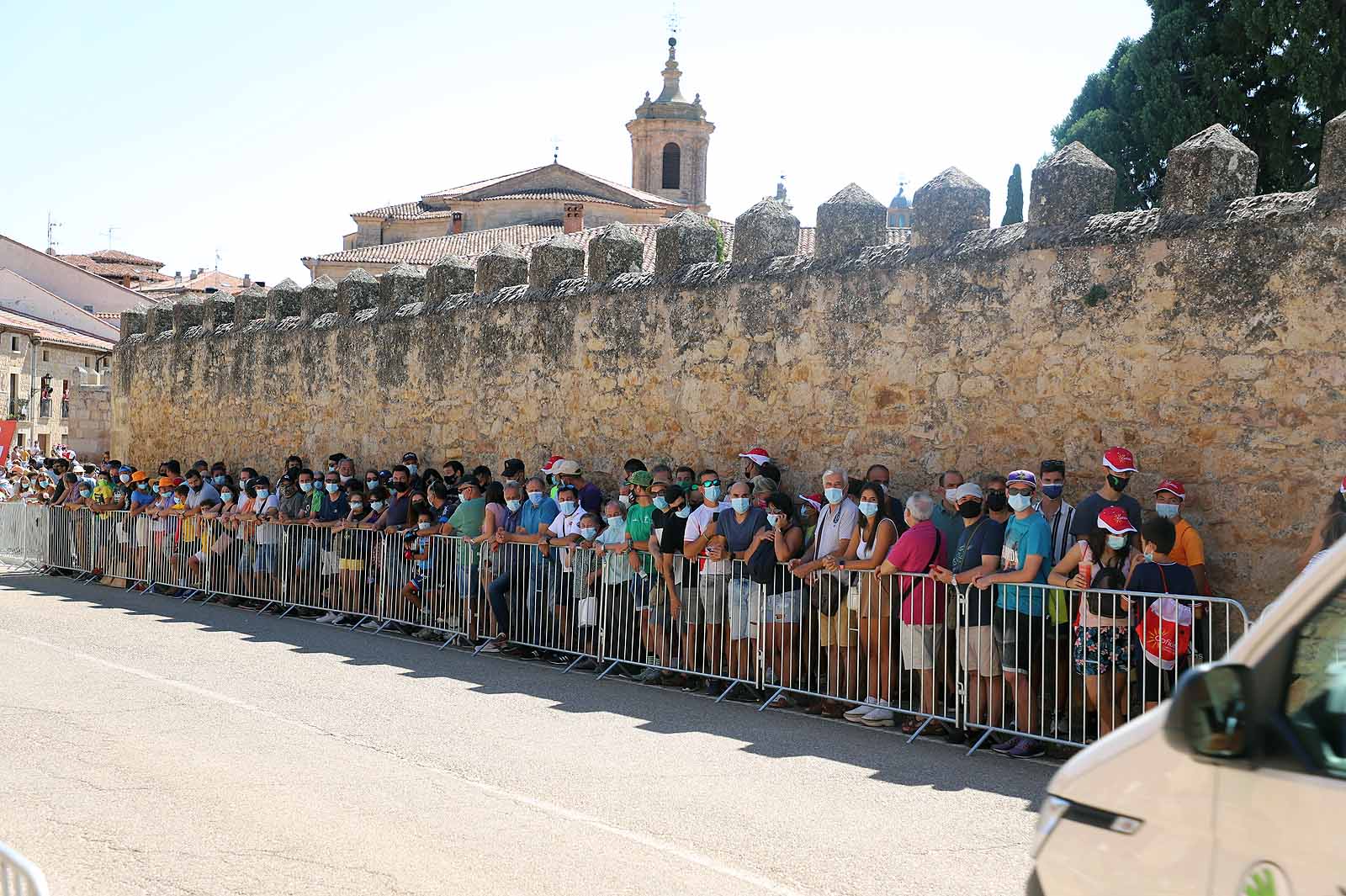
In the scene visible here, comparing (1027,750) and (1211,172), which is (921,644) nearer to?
(1027,750)

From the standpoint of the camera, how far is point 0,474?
24172mm

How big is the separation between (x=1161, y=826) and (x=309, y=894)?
3.06 m

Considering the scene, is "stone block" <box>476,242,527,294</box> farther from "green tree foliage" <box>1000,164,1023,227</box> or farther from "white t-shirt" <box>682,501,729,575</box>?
"green tree foliage" <box>1000,164,1023,227</box>

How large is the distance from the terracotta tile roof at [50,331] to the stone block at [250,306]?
102 feet

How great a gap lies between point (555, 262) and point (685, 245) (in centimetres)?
207

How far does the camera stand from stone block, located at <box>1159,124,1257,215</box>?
8.38m

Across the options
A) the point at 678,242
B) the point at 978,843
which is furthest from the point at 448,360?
the point at 978,843

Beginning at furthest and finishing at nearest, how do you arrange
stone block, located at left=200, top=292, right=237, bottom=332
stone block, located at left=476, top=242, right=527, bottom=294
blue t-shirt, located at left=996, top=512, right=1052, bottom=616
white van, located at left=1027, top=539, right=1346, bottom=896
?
stone block, located at left=200, top=292, right=237, bottom=332, stone block, located at left=476, top=242, right=527, bottom=294, blue t-shirt, located at left=996, top=512, right=1052, bottom=616, white van, located at left=1027, top=539, right=1346, bottom=896

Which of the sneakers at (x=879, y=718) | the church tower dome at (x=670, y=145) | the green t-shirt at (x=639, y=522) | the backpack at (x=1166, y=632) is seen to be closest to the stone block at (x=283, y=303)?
the green t-shirt at (x=639, y=522)

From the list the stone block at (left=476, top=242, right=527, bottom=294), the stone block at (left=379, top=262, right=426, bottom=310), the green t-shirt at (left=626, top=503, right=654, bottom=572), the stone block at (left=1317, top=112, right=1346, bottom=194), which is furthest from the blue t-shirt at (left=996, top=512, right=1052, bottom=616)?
the stone block at (left=379, top=262, right=426, bottom=310)

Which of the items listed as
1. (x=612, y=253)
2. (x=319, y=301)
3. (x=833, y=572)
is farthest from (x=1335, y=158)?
(x=319, y=301)

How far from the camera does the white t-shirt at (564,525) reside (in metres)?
11.0

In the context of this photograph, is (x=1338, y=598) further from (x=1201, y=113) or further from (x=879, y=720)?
(x=1201, y=113)

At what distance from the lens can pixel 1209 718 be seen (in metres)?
2.61
